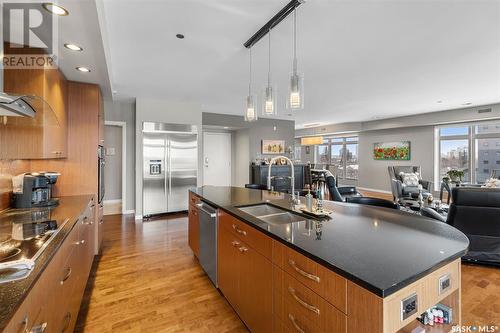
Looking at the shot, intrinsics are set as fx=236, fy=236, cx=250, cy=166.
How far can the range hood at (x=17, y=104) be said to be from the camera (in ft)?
4.29

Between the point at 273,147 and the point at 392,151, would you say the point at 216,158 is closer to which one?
the point at 273,147

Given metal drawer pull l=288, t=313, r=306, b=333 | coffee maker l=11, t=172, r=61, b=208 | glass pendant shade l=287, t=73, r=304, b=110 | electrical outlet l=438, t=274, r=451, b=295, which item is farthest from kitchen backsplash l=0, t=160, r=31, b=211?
electrical outlet l=438, t=274, r=451, b=295

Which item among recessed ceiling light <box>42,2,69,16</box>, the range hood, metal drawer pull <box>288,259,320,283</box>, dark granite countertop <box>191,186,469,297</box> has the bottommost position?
metal drawer pull <box>288,259,320,283</box>

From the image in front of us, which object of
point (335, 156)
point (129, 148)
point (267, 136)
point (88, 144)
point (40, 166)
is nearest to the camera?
point (40, 166)

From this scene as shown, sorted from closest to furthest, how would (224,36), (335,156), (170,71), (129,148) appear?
1. (224,36)
2. (170,71)
3. (129,148)
4. (335,156)

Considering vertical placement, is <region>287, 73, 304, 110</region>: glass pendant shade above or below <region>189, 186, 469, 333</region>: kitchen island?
above

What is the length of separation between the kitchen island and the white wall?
3913mm

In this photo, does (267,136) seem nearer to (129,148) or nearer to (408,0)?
(129,148)

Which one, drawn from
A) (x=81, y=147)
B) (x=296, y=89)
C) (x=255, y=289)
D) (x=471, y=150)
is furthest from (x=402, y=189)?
(x=81, y=147)

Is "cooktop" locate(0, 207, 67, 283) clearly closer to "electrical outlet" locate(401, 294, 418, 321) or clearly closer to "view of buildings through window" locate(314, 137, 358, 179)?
"electrical outlet" locate(401, 294, 418, 321)

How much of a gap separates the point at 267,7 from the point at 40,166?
2.99 meters

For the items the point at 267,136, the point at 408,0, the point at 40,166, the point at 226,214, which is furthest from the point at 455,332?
the point at 267,136

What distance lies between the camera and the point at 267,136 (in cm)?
783

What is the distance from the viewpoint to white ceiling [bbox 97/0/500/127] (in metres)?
2.09
